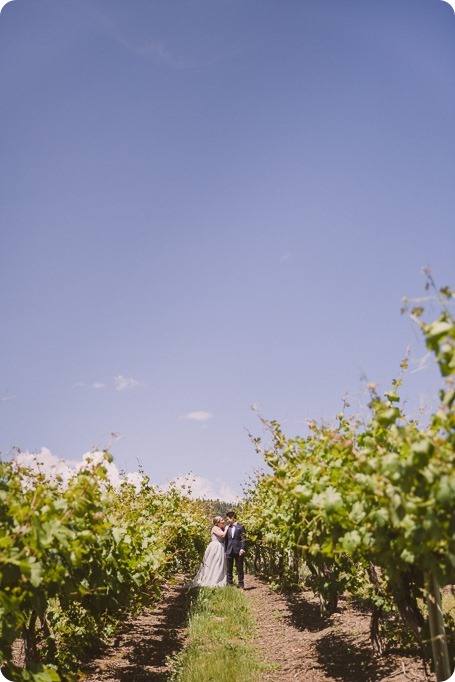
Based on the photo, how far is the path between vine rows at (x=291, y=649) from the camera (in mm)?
4801

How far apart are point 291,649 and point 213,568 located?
5.92 metres

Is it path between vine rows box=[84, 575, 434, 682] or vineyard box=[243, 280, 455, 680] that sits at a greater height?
vineyard box=[243, 280, 455, 680]

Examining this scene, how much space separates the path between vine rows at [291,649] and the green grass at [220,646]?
194 mm

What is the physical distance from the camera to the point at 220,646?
607cm

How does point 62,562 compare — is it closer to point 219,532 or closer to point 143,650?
point 143,650

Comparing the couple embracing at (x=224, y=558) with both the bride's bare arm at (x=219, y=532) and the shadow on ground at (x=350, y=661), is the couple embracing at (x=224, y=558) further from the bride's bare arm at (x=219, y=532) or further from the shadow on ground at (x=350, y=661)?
the shadow on ground at (x=350, y=661)

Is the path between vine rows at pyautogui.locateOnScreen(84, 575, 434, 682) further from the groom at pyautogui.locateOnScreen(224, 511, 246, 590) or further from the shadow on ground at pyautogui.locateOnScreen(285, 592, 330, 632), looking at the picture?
the groom at pyautogui.locateOnScreen(224, 511, 246, 590)

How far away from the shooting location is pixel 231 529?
39.5 ft

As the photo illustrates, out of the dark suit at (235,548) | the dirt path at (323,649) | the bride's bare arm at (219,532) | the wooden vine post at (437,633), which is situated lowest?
the dirt path at (323,649)

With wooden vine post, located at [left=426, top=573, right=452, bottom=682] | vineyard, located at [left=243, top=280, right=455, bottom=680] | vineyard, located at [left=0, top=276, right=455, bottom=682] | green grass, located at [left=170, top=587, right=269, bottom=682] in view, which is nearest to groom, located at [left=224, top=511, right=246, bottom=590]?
green grass, located at [left=170, top=587, right=269, bottom=682]

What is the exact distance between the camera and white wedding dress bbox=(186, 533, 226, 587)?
11781 mm

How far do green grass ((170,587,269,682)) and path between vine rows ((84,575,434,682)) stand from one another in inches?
7.6

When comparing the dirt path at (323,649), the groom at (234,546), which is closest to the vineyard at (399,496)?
the dirt path at (323,649)

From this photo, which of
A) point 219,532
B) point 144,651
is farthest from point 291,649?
point 219,532
